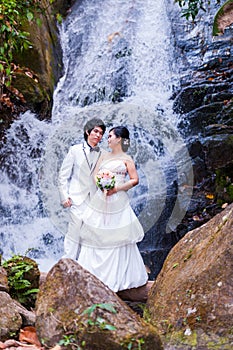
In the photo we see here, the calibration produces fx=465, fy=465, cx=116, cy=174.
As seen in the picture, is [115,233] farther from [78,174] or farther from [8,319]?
[8,319]

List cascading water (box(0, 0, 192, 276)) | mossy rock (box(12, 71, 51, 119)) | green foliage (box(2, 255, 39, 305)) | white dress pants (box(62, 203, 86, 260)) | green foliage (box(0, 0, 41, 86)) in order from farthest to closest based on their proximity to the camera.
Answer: mossy rock (box(12, 71, 51, 119)), cascading water (box(0, 0, 192, 276)), green foliage (box(0, 0, 41, 86)), white dress pants (box(62, 203, 86, 260)), green foliage (box(2, 255, 39, 305))

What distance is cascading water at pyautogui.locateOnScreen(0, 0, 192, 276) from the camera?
8469 millimetres

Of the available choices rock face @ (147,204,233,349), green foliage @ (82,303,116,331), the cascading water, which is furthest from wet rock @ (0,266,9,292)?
the cascading water

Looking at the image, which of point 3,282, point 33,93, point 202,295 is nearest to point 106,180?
point 3,282

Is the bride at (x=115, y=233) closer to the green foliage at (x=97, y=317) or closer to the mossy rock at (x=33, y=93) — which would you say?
the green foliage at (x=97, y=317)

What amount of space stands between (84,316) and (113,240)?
2649 millimetres

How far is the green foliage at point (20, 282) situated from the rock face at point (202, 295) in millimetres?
1125

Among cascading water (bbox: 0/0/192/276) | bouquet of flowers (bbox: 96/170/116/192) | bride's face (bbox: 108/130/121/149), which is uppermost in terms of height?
bride's face (bbox: 108/130/121/149)

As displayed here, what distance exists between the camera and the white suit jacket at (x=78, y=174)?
5.66 metres

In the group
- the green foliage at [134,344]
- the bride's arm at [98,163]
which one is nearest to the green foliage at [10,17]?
the bride's arm at [98,163]

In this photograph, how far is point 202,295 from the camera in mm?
3387

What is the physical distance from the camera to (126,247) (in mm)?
5316

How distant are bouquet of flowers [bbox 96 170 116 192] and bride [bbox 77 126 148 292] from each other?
0.05 m

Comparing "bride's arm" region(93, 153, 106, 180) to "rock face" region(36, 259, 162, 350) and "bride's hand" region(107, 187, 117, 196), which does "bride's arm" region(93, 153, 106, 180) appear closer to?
"bride's hand" region(107, 187, 117, 196)
